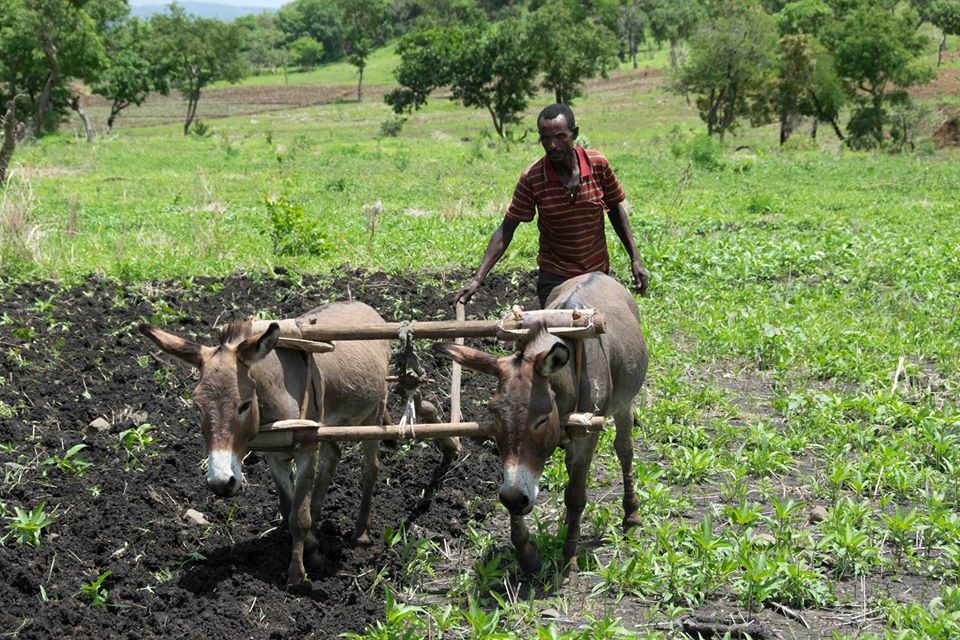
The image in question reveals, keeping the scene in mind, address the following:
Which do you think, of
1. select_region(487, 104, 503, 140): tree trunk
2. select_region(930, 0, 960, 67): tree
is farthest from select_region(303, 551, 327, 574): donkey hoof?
select_region(930, 0, 960, 67): tree

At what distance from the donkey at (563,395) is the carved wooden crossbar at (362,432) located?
0.12 metres

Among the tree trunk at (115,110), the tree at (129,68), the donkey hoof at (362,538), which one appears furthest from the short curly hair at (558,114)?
the tree trunk at (115,110)

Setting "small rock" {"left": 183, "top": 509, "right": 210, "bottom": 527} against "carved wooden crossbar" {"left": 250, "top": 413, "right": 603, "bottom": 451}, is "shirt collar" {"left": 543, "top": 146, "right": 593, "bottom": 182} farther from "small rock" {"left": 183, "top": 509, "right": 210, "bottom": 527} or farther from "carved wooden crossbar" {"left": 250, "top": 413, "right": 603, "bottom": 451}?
"small rock" {"left": 183, "top": 509, "right": 210, "bottom": 527}

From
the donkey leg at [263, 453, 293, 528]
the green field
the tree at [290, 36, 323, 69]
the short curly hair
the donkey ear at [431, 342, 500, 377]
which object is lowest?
the tree at [290, 36, 323, 69]

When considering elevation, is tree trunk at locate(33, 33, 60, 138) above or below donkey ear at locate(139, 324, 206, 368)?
below

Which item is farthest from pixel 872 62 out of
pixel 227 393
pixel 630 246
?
pixel 227 393

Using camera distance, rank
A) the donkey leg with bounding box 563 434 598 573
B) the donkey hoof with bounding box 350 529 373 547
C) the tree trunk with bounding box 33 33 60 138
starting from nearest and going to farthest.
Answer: the donkey leg with bounding box 563 434 598 573 → the donkey hoof with bounding box 350 529 373 547 → the tree trunk with bounding box 33 33 60 138

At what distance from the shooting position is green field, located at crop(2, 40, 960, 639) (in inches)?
215

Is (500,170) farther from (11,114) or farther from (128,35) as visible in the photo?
(128,35)

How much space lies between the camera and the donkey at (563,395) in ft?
16.6

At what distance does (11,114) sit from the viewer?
13.2m

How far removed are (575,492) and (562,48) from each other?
45.9 meters

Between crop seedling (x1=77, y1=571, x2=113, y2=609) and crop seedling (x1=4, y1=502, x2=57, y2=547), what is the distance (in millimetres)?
635

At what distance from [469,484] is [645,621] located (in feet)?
7.24
